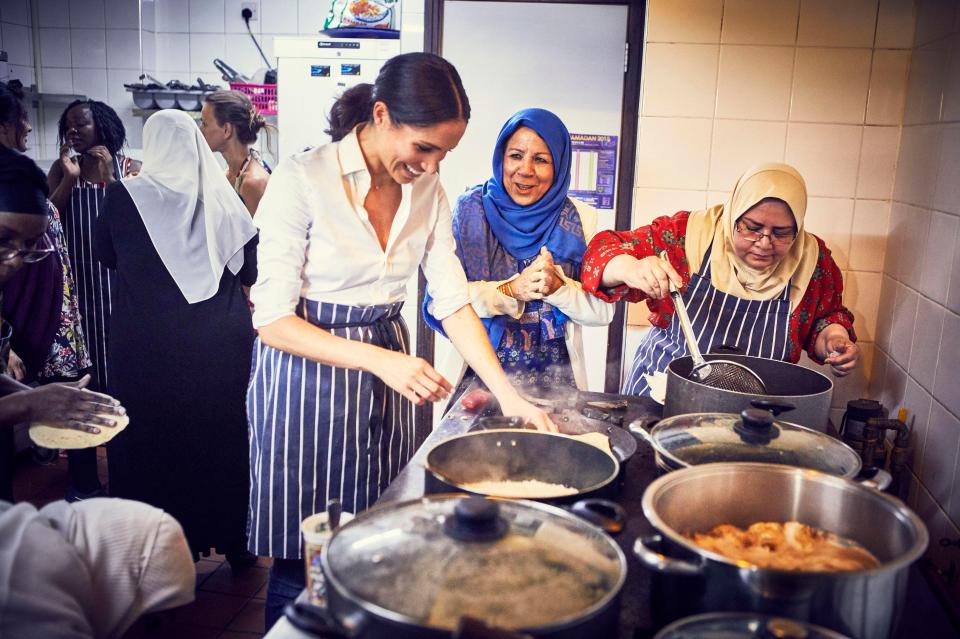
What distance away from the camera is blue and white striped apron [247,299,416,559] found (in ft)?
6.02

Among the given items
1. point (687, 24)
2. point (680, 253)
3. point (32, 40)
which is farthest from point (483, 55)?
point (32, 40)

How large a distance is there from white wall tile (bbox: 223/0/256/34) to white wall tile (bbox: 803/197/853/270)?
4.25 m

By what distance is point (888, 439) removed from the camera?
8.41ft

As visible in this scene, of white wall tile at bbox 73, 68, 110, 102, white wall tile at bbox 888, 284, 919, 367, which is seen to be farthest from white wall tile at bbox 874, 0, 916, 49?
white wall tile at bbox 73, 68, 110, 102

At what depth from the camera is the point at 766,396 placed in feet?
4.43

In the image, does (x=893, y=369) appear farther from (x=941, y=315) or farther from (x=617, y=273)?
(x=617, y=273)

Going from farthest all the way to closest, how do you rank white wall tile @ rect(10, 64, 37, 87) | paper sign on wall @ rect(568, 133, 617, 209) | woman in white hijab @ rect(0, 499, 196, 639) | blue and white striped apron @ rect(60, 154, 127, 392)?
white wall tile @ rect(10, 64, 37, 87) → paper sign on wall @ rect(568, 133, 617, 209) → blue and white striped apron @ rect(60, 154, 127, 392) → woman in white hijab @ rect(0, 499, 196, 639)

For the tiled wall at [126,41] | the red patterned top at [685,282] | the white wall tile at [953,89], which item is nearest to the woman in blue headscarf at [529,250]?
the red patterned top at [685,282]

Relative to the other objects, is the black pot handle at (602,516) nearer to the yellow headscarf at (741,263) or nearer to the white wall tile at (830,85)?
the yellow headscarf at (741,263)

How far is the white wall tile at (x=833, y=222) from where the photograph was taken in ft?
9.27

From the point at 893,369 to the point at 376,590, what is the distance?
241 cm

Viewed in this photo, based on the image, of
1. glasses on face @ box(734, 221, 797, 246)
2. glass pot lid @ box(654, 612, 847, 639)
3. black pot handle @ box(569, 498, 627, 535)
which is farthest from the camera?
glasses on face @ box(734, 221, 797, 246)

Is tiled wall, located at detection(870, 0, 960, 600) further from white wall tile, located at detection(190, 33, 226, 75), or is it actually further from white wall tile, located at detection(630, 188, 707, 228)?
white wall tile, located at detection(190, 33, 226, 75)

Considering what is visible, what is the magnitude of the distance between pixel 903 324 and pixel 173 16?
17.2 ft
